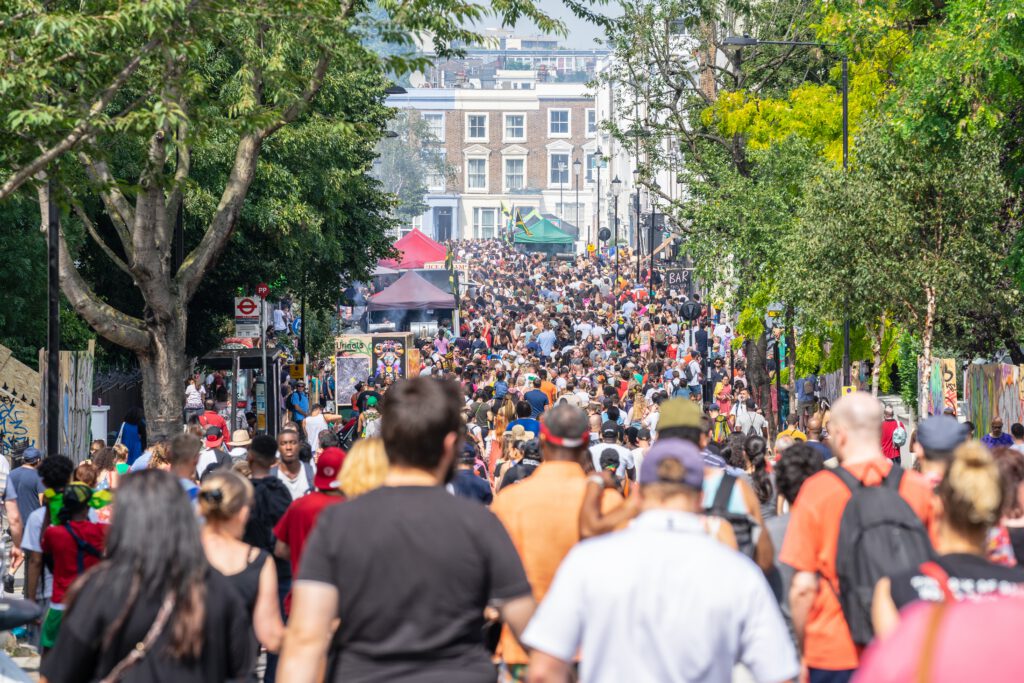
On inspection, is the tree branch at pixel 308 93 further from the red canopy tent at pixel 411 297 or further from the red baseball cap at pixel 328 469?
the red canopy tent at pixel 411 297

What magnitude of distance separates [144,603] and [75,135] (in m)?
8.64

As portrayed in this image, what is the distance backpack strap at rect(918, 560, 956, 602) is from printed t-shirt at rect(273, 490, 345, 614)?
323 cm

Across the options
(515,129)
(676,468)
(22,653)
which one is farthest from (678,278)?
(515,129)

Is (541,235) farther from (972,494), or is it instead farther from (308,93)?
(972,494)

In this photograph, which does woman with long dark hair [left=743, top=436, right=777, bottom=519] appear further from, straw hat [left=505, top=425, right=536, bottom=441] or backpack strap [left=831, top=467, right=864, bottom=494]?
straw hat [left=505, top=425, right=536, bottom=441]

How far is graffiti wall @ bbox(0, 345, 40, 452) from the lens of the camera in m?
17.9

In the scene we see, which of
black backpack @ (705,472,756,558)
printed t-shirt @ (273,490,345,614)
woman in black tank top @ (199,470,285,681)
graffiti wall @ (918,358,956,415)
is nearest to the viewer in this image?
woman in black tank top @ (199,470,285,681)

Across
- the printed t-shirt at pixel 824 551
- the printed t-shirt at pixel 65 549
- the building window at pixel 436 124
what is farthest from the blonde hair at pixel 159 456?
the building window at pixel 436 124

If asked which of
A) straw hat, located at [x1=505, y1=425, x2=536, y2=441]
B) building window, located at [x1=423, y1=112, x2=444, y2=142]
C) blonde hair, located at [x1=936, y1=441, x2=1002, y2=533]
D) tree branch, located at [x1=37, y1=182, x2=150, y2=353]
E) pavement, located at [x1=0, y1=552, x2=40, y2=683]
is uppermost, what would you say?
building window, located at [x1=423, y1=112, x2=444, y2=142]

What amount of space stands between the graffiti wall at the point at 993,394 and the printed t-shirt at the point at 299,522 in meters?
15.9

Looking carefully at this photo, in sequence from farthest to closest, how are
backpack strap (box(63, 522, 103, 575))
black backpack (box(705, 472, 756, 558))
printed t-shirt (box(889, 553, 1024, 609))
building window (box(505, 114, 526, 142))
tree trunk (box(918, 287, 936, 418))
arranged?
building window (box(505, 114, 526, 142)) → tree trunk (box(918, 287, 936, 418)) → backpack strap (box(63, 522, 103, 575)) → black backpack (box(705, 472, 756, 558)) → printed t-shirt (box(889, 553, 1024, 609))

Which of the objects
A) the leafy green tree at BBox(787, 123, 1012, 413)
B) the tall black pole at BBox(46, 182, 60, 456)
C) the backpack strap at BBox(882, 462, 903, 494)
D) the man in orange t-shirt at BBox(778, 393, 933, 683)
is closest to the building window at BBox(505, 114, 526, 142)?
the leafy green tree at BBox(787, 123, 1012, 413)

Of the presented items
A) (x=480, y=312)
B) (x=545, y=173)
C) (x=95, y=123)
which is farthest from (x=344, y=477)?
(x=545, y=173)

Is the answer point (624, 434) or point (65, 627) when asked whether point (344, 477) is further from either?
point (624, 434)
